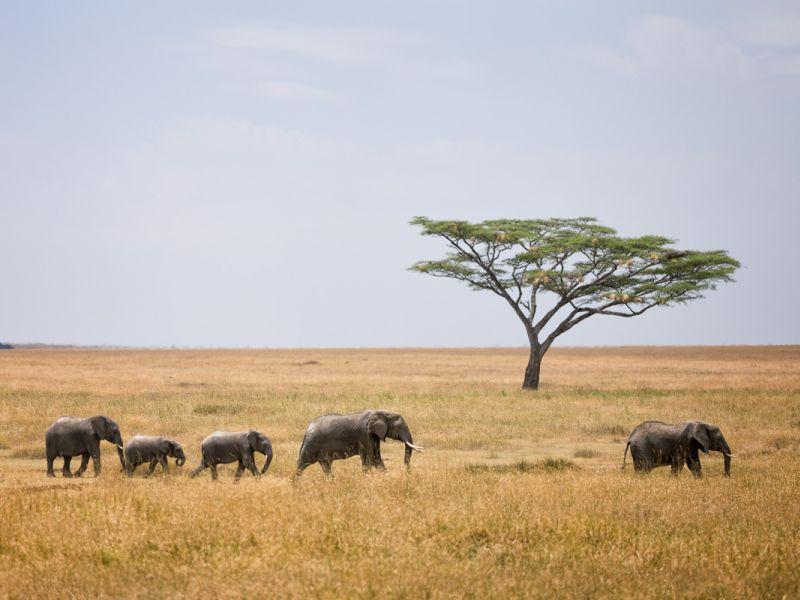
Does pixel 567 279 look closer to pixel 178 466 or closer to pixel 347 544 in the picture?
pixel 178 466

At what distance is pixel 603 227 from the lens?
152ft

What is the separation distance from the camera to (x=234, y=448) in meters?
16.5

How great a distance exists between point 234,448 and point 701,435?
28.3ft

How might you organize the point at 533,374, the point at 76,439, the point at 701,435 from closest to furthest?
the point at 701,435, the point at 76,439, the point at 533,374

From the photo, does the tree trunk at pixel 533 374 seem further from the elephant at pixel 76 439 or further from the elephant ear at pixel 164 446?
the elephant at pixel 76 439

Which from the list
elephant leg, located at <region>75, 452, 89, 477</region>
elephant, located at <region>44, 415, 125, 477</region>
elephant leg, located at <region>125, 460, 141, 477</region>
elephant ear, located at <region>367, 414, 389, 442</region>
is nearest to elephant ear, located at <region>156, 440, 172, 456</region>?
elephant leg, located at <region>125, 460, 141, 477</region>

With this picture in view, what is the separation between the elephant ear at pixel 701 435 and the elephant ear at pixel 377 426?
18.4 feet

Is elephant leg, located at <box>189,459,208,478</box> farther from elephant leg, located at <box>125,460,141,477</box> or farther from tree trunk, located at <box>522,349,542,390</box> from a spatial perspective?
tree trunk, located at <box>522,349,542,390</box>

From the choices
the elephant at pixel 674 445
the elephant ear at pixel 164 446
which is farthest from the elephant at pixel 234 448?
the elephant at pixel 674 445

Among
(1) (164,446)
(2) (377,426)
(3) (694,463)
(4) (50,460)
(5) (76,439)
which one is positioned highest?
A: (2) (377,426)

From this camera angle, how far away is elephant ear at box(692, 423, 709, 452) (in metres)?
15.8

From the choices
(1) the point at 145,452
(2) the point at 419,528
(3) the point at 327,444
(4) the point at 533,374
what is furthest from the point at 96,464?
(4) the point at 533,374

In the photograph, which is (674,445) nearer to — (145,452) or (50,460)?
(145,452)

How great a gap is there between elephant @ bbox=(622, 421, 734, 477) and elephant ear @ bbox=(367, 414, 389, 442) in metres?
4.44
